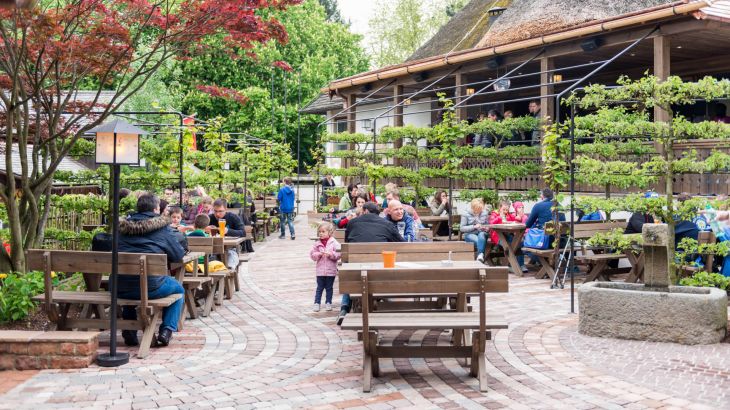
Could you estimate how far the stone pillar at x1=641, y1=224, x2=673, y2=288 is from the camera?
7.77 meters

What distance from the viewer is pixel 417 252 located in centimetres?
885

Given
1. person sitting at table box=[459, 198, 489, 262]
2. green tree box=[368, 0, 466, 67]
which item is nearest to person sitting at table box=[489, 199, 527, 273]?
person sitting at table box=[459, 198, 489, 262]

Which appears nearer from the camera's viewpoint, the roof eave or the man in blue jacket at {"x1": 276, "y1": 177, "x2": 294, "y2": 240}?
the roof eave

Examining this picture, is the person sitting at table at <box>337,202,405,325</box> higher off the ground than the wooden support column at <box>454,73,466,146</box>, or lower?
lower

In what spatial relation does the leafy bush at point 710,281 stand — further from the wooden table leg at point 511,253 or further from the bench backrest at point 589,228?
the wooden table leg at point 511,253

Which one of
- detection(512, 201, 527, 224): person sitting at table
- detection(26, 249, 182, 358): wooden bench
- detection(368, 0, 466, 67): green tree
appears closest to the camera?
detection(26, 249, 182, 358): wooden bench

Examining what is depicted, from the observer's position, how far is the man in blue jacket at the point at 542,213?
12719mm

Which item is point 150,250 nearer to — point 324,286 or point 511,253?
point 324,286

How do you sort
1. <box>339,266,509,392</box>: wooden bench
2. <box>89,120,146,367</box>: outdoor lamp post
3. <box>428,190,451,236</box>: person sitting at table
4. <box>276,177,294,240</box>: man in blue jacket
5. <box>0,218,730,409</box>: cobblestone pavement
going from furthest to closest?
1. <box>276,177,294,240</box>: man in blue jacket
2. <box>428,190,451,236</box>: person sitting at table
3. <box>89,120,146,367</box>: outdoor lamp post
4. <box>339,266,509,392</box>: wooden bench
5. <box>0,218,730,409</box>: cobblestone pavement

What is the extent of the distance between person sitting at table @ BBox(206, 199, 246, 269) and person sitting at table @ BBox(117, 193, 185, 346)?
11.6 ft

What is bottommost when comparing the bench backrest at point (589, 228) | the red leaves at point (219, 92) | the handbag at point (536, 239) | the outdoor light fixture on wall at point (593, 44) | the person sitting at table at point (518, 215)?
the handbag at point (536, 239)

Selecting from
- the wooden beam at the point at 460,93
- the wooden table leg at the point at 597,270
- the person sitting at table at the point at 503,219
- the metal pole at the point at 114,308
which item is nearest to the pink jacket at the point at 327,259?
the metal pole at the point at 114,308

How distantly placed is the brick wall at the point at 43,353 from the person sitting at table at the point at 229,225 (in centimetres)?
471

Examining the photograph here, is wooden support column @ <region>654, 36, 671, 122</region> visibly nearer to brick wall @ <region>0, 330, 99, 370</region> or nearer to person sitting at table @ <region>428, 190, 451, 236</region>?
person sitting at table @ <region>428, 190, 451, 236</region>
